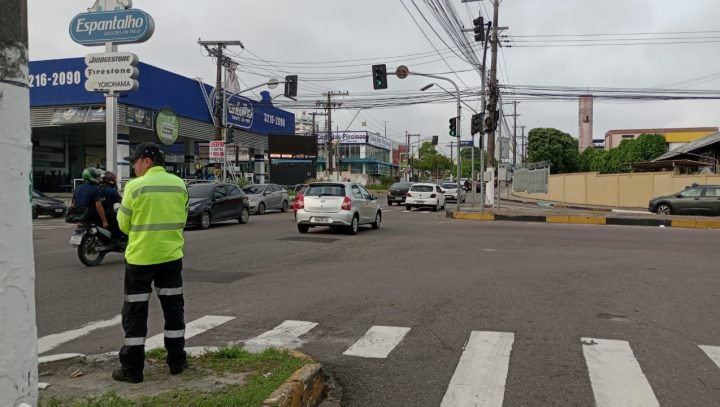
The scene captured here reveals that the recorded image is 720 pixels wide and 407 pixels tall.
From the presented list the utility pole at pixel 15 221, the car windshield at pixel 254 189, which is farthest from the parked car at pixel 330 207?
the utility pole at pixel 15 221

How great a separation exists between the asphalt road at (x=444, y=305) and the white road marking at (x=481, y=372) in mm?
57

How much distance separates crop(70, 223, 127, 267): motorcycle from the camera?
10102mm

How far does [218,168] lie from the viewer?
3216 centimetres

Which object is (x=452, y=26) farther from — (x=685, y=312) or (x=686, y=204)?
(x=685, y=312)

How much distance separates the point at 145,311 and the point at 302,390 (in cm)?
134

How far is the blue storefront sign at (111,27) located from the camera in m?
14.9

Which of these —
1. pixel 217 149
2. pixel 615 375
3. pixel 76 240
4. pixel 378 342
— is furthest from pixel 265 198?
pixel 615 375

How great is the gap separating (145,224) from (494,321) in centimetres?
399

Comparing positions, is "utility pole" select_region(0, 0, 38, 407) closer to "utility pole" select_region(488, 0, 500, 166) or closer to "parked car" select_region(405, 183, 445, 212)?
"utility pole" select_region(488, 0, 500, 166)

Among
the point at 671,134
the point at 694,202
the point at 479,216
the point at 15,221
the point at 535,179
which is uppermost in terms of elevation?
the point at 671,134

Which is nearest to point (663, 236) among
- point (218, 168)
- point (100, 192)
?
point (100, 192)

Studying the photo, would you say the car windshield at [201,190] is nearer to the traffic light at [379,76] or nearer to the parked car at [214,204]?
the parked car at [214,204]

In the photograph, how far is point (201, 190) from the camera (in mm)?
18406

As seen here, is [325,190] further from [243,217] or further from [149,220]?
[149,220]
